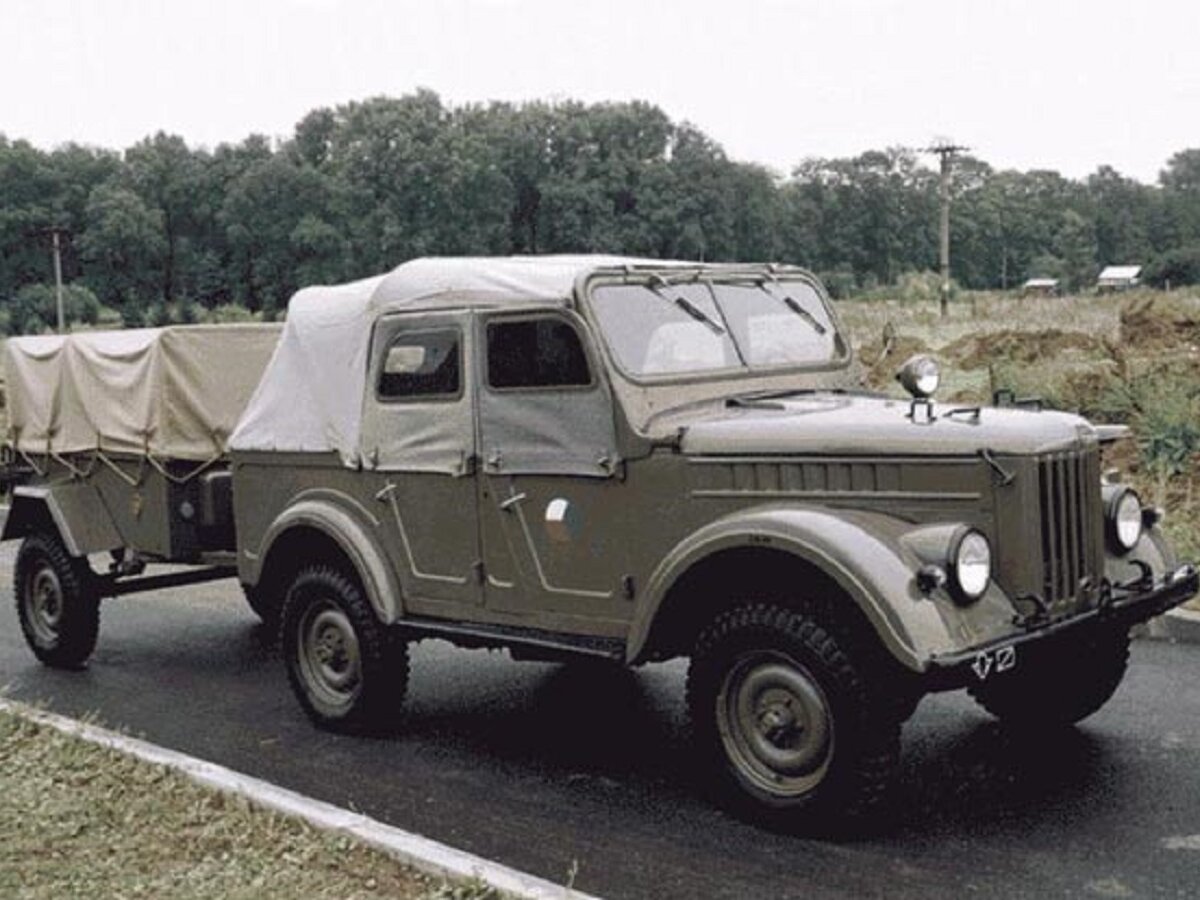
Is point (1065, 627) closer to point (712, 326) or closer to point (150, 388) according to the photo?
point (712, 326)

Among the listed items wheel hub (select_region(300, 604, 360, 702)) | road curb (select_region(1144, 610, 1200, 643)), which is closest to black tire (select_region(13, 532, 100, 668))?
wheel hub (select_region(300, 604, 360, 702))

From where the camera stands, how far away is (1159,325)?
15.6 meters

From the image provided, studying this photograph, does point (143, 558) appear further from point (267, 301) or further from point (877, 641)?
point (267, 301)

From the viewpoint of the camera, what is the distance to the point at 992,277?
9044cm

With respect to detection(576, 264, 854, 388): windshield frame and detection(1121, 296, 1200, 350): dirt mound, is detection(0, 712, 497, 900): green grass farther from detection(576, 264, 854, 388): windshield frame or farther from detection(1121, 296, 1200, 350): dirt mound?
detection(1121, 296, 1200, 350): dirt mound

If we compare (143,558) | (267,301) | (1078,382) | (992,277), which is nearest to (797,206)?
(992,277)

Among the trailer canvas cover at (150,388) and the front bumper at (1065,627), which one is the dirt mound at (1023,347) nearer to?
the trailer canvas cover at (150,388)

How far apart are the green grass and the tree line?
70.0m

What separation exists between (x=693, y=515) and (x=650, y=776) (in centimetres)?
120

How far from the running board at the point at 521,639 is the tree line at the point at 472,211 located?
69.3 metres

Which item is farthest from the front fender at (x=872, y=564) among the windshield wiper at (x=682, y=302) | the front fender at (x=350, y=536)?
the front fender at (x=350, y=536)

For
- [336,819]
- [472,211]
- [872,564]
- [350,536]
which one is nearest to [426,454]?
[350,536]

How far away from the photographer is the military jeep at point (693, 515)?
17.2 ft

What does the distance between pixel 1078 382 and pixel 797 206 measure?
81682 mm
